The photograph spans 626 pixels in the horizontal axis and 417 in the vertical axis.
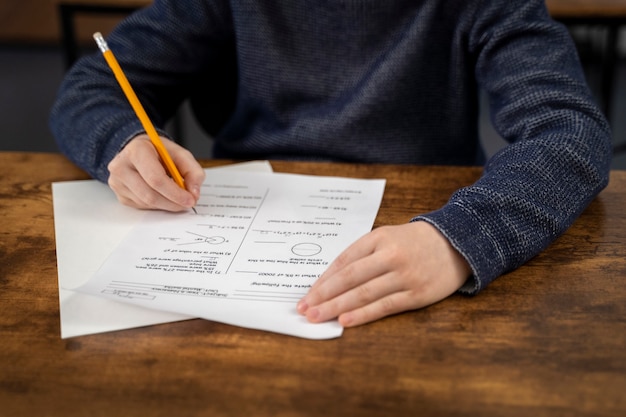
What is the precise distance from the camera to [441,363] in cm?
63

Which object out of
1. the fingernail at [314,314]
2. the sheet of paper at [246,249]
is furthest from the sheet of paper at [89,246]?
the fingernail at [314,314]

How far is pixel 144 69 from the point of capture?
1167mm

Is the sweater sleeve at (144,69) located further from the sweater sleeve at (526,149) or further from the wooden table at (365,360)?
the sweater sleeve at (526,149)

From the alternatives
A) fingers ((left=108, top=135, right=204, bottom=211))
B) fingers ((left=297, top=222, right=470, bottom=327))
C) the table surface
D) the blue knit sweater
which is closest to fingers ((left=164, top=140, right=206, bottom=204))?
fingers ((left=108, top=135, right=204, bottom=211))

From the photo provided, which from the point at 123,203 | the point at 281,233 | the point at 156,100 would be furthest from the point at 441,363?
the point at 156,100

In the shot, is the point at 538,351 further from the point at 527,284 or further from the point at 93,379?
the point at 93,379

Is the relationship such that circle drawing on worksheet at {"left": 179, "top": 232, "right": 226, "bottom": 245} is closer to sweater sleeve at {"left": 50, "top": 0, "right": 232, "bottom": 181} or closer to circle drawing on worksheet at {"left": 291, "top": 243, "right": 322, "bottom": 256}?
circle drawing on worksheet at {"left": 291, "top": 243, "right": 322, "bottom": 256}

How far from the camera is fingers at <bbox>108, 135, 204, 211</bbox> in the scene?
88cm

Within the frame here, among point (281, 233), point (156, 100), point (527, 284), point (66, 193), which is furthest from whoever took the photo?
point (156, 100)

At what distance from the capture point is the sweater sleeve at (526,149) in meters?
0.76

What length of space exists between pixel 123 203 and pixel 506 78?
0.52m

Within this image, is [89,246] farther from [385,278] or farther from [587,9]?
[587,9]

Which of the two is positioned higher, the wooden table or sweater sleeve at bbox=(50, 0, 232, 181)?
the wooden table

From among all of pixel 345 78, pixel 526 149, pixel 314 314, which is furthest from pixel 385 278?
pixel 345 78
